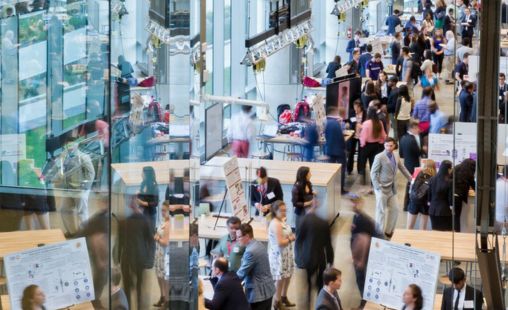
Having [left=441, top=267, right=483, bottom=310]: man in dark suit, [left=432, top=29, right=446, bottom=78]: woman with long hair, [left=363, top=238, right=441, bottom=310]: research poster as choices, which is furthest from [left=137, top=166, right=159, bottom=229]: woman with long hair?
[left=432, top=29, right=446, bottom=78]: woman with long hair

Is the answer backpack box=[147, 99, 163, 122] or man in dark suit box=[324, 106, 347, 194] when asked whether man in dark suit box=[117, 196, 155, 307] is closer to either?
backpack box=[147, 99, 163, 122]

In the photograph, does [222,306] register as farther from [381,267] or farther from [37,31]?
[37,31]

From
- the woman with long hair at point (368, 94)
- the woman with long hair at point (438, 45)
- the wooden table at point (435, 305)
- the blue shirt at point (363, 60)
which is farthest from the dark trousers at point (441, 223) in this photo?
the blue shirt at point (363, 60)

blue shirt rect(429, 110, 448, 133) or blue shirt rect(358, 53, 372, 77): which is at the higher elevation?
blue shirt rect(358, 53, 372, 77)

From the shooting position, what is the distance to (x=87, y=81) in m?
2.11

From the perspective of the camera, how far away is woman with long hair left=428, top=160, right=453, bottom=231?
23.1 feet

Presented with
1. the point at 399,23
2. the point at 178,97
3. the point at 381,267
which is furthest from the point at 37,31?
the point at 399,23

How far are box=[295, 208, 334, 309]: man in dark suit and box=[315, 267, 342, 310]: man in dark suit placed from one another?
0.24 ft

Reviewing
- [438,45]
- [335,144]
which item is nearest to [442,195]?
[335,144]

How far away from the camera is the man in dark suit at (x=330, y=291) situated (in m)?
6.30

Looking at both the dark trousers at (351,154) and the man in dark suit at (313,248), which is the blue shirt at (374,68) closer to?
the dark trousers at (351,154)

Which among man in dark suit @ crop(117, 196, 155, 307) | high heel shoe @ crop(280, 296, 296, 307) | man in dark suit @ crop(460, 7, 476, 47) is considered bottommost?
high heel shoe @ crop(280, 296, 296, 307)

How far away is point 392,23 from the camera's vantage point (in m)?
15.1

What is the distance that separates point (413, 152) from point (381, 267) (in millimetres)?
2931
